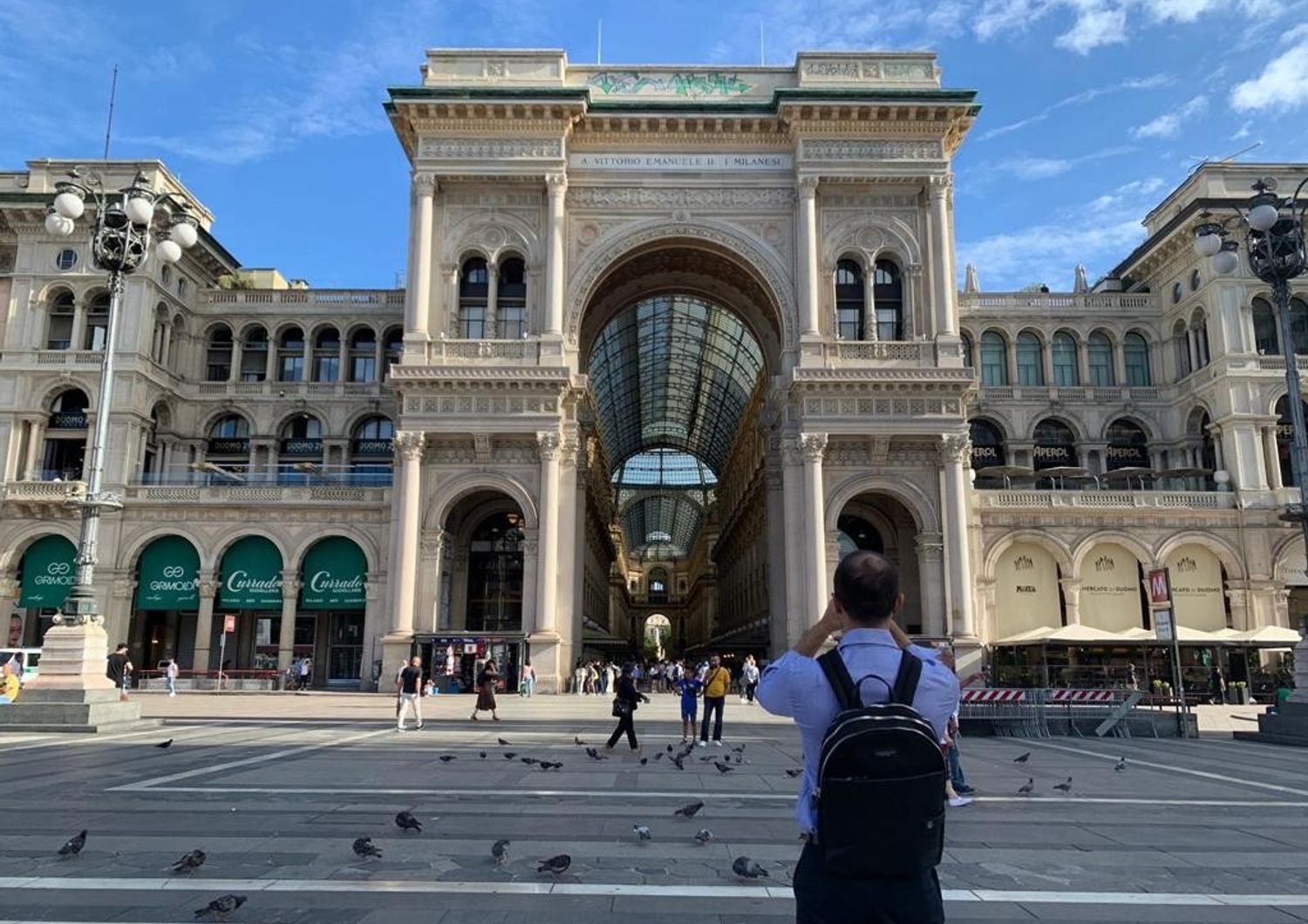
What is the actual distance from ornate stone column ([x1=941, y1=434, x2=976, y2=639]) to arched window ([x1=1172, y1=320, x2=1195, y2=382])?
1670 cm

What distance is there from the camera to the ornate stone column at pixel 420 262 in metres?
39.2

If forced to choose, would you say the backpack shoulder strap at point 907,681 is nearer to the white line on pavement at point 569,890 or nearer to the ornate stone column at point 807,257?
the white line on pavement at point 569,890

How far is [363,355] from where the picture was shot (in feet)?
166

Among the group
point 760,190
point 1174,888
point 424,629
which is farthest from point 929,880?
point 760,190

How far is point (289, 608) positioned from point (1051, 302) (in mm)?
40237

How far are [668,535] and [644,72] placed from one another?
91535 millimetres

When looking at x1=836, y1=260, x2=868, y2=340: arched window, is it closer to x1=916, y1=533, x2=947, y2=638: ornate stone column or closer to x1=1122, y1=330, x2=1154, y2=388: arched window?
x1=916, y1=533, x2=947, y2=638: ornate stone column

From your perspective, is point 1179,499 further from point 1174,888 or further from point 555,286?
point 1174,888

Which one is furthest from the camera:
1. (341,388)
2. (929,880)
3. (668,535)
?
(668,535)

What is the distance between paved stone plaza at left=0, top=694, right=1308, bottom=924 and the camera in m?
6.57

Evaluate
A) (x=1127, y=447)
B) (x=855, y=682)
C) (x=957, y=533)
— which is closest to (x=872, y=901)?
(x=855, y=682)

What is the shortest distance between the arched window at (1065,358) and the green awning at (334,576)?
35766 mm

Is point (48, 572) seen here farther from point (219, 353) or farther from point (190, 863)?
point (190, 863)

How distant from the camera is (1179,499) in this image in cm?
4188
